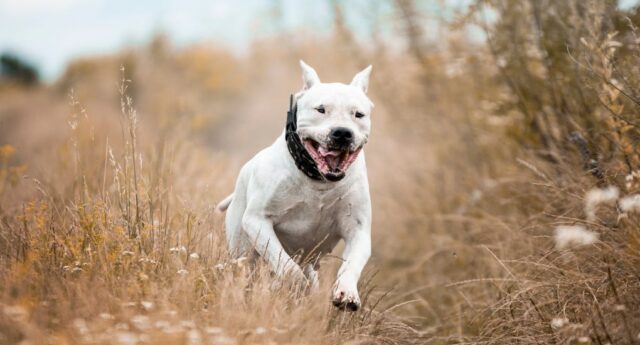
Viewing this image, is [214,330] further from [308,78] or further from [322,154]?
[308,78]

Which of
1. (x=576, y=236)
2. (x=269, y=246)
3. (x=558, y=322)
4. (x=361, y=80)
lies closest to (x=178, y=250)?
(x=269, y=246)

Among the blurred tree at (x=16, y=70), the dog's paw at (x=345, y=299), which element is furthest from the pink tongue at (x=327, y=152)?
the blurred tree at (x=16, y=70)

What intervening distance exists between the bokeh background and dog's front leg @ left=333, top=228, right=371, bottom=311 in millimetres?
84

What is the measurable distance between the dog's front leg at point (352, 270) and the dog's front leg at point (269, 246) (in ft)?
0.87

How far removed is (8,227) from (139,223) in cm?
72

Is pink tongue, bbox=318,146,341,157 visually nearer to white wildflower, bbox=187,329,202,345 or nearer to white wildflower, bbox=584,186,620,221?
white wildflower, bbox=187,329,202,345

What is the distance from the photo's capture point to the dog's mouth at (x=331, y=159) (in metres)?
3.95

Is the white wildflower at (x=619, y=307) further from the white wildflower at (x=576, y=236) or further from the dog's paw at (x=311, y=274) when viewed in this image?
the dog's paw at (x=311, y=274)

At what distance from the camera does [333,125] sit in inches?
156

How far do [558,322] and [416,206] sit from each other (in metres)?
4.63

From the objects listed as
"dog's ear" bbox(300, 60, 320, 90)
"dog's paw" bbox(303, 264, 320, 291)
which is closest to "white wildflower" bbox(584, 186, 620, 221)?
"dog's paw" bbox(303, 264, 320, 291)

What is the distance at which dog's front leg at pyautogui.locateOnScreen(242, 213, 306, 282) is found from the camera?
397cm

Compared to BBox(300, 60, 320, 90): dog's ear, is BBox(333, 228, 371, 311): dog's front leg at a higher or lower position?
lower

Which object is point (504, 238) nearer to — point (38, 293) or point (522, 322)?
point (522, 322)
